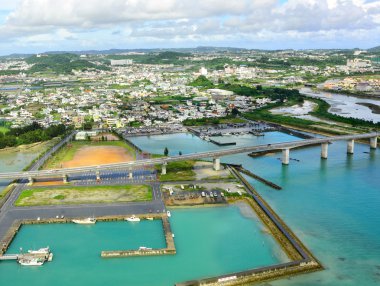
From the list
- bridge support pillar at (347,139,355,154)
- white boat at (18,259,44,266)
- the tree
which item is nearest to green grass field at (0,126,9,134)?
the tree

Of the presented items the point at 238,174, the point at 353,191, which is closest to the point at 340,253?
the point at 353,191

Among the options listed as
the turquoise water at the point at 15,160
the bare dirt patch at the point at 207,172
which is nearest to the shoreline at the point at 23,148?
the turquoise water at the point at 15,160

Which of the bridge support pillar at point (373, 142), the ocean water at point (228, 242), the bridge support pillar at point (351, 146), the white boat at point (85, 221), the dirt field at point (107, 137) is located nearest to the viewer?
the ocean water at point (228, 242)

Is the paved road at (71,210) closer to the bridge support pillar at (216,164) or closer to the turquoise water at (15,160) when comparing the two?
the bridge support pillar at (216,164)

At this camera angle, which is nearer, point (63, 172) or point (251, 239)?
point (251, 239)

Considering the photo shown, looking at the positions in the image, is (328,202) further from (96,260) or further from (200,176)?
(96,260)

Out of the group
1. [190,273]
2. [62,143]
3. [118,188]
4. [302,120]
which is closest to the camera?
[190,273]
